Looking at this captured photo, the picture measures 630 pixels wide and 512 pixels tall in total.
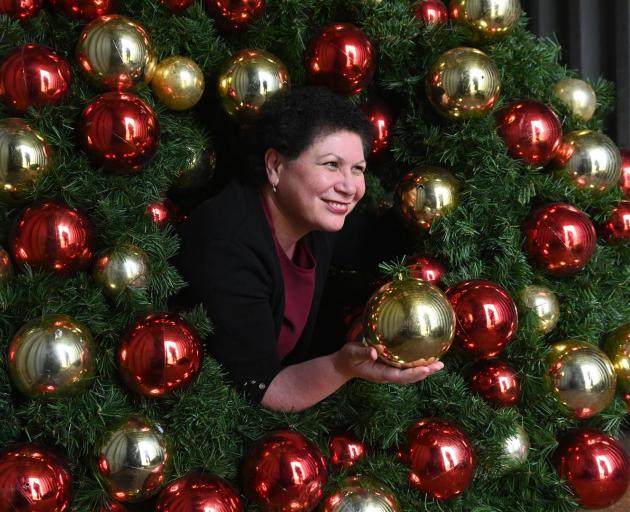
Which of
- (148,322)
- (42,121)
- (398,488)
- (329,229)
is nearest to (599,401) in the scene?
(398,488)

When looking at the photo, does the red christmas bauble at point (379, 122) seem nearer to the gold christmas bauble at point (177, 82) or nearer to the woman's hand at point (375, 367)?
the gold christmas bauble at point (177, 82)

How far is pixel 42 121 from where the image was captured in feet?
3.95

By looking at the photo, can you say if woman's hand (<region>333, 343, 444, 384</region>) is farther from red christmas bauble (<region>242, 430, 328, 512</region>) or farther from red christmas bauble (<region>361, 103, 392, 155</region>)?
red christmas bauble (<region>361, 103, 392, 155</region>)

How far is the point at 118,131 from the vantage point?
3.89 feet

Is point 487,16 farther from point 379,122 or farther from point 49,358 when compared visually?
point 49,358

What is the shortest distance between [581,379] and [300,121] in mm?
618

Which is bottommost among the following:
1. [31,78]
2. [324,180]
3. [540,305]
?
[540,305]

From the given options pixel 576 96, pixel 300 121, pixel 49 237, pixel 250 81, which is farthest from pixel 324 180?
pixel 576 96

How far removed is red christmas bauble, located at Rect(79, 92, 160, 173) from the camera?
119 centimetres

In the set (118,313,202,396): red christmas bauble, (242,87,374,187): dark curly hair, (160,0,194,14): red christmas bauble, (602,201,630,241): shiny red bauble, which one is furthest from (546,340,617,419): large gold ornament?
(160,0,194,14): red christmas bauble

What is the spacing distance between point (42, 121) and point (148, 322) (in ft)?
1.11

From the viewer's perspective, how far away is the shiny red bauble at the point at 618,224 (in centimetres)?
154

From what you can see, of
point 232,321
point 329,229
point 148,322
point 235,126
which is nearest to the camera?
point 148,322

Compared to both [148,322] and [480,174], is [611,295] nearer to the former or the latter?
[480,174]
